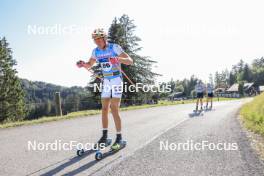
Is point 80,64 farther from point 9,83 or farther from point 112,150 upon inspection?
point 9,83

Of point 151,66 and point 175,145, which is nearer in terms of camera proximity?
point 175,145

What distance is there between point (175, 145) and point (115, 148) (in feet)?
4.52

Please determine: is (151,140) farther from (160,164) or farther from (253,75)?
(253,75)

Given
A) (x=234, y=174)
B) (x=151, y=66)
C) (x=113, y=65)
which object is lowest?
(x=234, y=174)

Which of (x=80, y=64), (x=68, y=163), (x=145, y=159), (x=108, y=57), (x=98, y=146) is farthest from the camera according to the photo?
(x=80, y=64)

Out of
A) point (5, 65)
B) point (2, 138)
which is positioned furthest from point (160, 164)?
point (5, 65)

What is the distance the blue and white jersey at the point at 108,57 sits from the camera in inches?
242

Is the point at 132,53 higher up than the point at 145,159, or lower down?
higher up

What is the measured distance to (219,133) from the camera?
802cm

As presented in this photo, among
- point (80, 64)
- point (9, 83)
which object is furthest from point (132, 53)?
point (80, 64)

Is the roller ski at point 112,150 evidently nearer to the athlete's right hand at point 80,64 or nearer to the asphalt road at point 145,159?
the asphalt road at point 145,159

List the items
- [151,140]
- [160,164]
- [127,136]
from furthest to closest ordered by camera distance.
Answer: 1. [127,136]
2. [151,140]
3. [160,164]

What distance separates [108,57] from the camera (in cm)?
614

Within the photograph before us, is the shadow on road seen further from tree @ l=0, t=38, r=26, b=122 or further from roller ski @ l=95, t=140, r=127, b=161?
tree @ l=0, t=38, r=26, b=122
